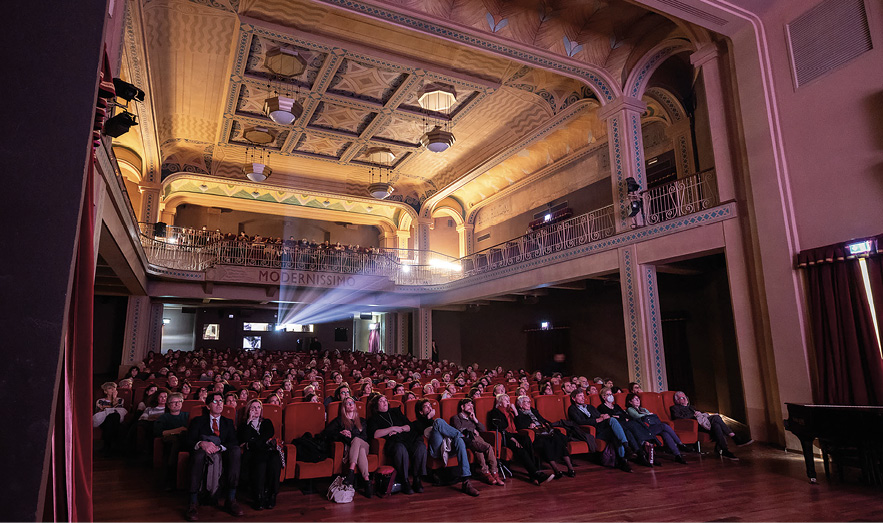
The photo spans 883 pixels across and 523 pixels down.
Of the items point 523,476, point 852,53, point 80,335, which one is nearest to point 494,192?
point 852,53

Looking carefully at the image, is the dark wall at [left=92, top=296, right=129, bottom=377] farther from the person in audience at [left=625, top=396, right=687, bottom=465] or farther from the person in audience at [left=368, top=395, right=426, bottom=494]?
the person in audience at [left=625, top=396, right=687, bottom=465]

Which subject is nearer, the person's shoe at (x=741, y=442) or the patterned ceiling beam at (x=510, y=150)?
the person's shoe at (x=741, y=442)

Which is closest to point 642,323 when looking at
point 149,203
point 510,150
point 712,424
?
point 712,424

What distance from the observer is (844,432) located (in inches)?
168

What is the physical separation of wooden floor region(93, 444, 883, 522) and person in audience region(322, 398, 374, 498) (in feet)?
0.70

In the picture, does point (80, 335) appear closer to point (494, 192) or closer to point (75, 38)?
point (75, 38)

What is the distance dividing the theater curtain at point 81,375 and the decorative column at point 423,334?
14277mm

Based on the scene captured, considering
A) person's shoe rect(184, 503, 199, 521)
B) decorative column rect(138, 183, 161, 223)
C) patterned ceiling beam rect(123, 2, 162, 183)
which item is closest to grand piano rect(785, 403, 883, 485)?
person's shoe rect(184, 503, 199, 521)

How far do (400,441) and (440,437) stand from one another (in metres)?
0.40

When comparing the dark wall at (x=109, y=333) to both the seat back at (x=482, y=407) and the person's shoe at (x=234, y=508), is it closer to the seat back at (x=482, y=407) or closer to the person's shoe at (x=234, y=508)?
the person's shoe at (x=234, y=508)

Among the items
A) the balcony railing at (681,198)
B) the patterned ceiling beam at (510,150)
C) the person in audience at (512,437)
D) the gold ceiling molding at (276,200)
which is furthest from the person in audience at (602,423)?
the gold ceiling molding at (276,200)

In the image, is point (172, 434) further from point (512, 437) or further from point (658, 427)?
point (658, 427)

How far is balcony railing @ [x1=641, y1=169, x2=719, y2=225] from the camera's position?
8.26m

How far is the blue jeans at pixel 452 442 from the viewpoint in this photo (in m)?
4.66
